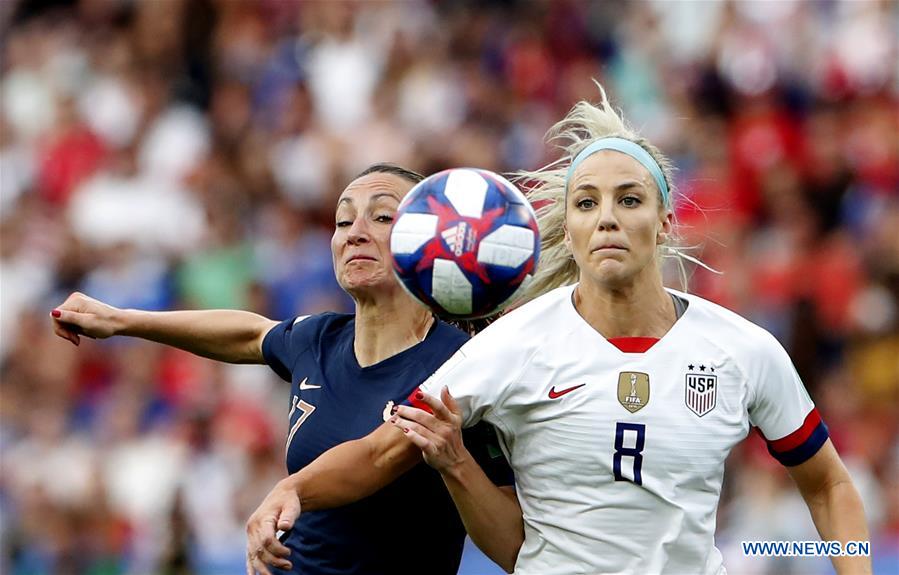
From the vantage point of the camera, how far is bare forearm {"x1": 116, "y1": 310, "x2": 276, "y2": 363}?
5.48 m

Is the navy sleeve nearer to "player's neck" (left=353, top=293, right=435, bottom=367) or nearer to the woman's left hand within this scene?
"player's neck" (left=353, top=293, right=435, bottom=367)

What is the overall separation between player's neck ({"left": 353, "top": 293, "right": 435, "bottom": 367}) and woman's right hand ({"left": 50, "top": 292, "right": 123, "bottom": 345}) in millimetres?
893

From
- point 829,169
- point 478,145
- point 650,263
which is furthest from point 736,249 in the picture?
point 650,263

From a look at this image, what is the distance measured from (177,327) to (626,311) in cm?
170

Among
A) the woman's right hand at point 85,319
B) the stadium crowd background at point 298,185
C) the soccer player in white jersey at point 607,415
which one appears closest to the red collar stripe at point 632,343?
the soccer player in white jersey at point 607,415

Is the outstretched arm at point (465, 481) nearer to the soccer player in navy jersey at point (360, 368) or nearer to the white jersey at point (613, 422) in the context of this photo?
the white jersey at point (613, 422)

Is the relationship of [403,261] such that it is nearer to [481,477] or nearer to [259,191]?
[481,477]

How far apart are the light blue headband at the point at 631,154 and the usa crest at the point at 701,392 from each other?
0.56m

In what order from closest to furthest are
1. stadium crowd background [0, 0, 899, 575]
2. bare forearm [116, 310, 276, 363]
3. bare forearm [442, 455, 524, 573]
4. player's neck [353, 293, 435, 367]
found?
bare forearm [442, 455, 524, 573] < player's neck [353, 293, 435, 367] < bare forearm [116, 310, 276, 363] < stadium crowd background [0, 0, 899, 575]

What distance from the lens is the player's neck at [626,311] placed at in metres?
4.73

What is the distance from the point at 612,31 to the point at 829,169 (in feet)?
8.62

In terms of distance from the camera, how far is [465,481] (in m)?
4.57

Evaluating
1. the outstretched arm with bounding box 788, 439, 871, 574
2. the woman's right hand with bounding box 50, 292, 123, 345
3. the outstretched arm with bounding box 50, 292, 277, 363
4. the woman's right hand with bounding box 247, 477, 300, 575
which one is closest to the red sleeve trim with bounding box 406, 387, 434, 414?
the woman's right hand with bounding box 247, 477, 300, 575

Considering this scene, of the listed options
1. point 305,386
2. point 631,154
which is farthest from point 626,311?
point 305,386
